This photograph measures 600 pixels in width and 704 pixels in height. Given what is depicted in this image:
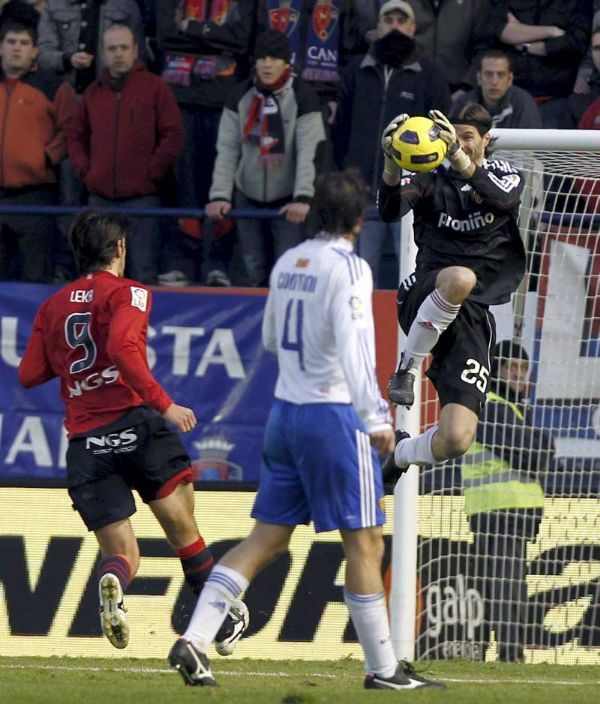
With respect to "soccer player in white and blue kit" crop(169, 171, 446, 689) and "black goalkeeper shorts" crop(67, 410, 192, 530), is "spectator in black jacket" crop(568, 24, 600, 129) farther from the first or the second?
"soccer player in white and blue kit" crop(169, 171, 446, 689)

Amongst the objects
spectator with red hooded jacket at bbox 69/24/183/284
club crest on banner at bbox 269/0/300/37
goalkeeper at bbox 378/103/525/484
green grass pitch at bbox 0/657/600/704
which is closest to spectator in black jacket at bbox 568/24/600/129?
club crest on banner at bbox 269/0/300/37

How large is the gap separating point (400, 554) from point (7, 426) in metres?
2.85

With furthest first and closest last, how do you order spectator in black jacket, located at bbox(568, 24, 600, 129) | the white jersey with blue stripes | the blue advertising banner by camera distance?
spectator in black jacket, located at bbox(568, 24, 600, 129), the blue advertising banner, the white jersey with blue stripes

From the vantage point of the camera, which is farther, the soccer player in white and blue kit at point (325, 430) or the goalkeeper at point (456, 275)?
the goalkeeper at point (456, 275)

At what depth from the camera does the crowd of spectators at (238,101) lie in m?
10.7

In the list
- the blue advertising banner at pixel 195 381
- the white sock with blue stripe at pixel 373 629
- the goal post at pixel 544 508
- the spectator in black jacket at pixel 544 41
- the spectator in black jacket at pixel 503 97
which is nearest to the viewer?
the white sock with blue stripe at pixel 373 629

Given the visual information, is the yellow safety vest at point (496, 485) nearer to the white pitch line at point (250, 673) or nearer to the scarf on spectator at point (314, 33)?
the white pitch line at point (250, 673)

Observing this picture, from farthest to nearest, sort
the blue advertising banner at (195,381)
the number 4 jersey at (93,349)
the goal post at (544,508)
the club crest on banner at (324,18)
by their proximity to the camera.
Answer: the club crest on banner at (324,18)
the blue advertising banner at (195,381)
the goal post at (544,508)
the number 4 jersey at (93,349)

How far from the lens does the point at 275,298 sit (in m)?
6.14

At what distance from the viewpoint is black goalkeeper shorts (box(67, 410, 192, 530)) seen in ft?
24.2

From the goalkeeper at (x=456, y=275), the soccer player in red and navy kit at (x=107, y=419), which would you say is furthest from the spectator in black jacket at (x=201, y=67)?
the soccer player in red and navy kit at (x=107, y=419)

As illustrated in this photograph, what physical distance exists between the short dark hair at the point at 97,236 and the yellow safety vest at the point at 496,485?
267 centimetres

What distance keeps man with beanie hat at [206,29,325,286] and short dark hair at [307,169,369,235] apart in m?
4.39

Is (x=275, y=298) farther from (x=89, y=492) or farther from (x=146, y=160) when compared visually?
(x=146, y=160)
